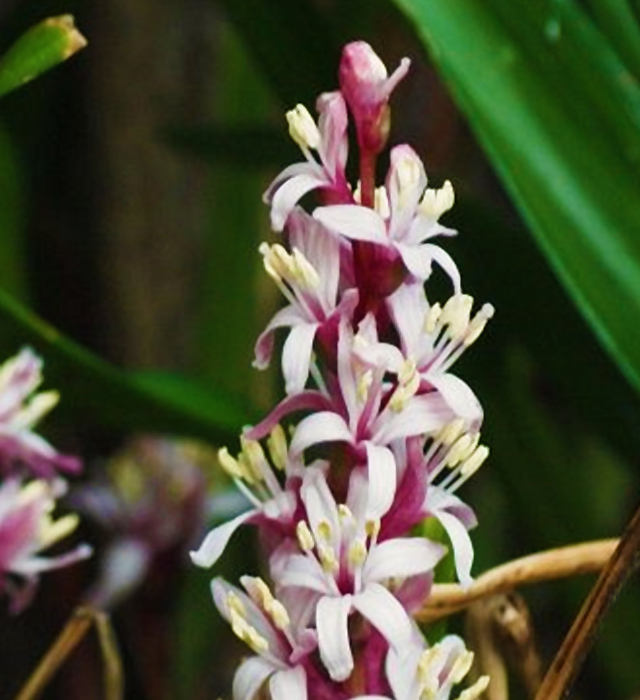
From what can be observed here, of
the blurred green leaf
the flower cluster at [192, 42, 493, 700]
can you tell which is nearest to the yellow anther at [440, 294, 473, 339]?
the flower cluster at [192, 42, 493, 700]

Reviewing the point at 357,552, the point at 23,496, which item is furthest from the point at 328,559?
the point at 23,496

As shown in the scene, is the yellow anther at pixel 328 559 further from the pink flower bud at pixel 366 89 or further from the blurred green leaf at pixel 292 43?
the blurred green leaf at pixel 292 43

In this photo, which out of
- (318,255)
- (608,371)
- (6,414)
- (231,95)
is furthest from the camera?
(231,95)

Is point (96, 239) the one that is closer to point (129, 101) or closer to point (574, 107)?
point (129, 101)

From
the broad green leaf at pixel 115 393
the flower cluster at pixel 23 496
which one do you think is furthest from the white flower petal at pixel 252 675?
the broad green leaf at pixel 115 393

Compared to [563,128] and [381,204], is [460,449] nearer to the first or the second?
[381,204]

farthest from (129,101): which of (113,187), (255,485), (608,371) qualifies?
(255,485)

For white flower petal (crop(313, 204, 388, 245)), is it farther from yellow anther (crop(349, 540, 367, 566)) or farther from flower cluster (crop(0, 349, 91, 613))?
flower cluster (crop(0, 349, 91, 613))
